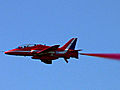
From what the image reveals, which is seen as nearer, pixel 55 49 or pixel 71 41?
pixel 55 49

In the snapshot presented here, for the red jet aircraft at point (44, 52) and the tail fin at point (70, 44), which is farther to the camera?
the tail fin at point (70, 44)

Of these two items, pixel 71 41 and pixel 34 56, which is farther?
pixel 71 41

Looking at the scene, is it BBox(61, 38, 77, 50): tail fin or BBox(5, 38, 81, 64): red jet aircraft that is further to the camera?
BBox(61, 38, 77, 50): tail fin

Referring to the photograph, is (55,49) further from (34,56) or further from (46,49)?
(34,56)

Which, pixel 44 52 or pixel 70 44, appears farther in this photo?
pixel 70 44

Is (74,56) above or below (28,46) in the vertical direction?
below

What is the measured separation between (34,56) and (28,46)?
3121mm

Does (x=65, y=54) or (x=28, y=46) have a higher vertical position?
(x=28, y=46)

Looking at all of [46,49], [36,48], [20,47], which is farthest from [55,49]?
[20,47]

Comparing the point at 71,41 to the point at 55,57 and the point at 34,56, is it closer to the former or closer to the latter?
the point at 55,57

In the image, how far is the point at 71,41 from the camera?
46469mm

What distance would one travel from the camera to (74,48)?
4581 centimetres

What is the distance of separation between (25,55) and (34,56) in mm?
2333

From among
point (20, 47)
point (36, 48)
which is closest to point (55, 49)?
point (36, 48)
